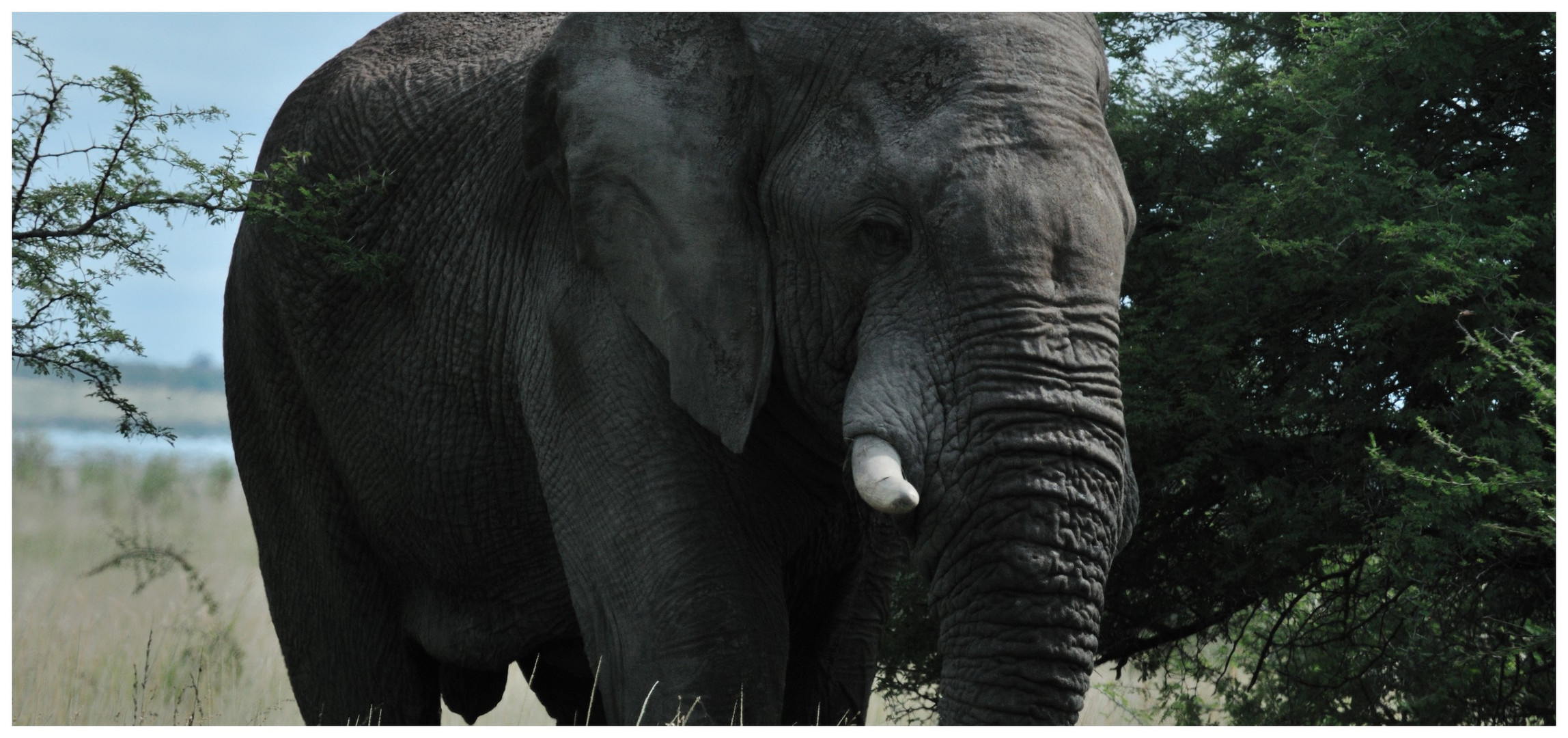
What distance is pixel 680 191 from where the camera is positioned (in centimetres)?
399

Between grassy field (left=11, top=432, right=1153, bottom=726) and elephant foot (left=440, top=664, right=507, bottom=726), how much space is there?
0.74 metres

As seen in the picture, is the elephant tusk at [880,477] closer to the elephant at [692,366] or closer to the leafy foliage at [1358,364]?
the elephant at [692,366]

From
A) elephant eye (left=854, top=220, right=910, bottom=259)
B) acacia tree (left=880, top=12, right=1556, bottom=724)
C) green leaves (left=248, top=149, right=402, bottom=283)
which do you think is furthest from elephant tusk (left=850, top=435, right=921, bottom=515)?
acacia tree (left=880, top=12, right=1556, bottom=724)

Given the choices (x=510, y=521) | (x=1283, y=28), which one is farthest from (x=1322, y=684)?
(x=510, y=521)

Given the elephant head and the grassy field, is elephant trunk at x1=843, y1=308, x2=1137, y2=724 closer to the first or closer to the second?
the elephant head

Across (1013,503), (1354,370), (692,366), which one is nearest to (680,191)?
(692,366)

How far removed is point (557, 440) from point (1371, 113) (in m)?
4.33

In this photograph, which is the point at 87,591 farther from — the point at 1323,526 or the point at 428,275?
the point at 1323,526

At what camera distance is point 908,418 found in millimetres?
3574

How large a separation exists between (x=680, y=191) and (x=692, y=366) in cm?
40

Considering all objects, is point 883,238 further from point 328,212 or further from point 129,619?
point 129,619

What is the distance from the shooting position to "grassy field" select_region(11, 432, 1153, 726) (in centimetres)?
716

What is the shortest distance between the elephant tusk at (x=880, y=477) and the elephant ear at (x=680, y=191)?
511 millimetres

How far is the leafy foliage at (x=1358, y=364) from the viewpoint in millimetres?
6688
